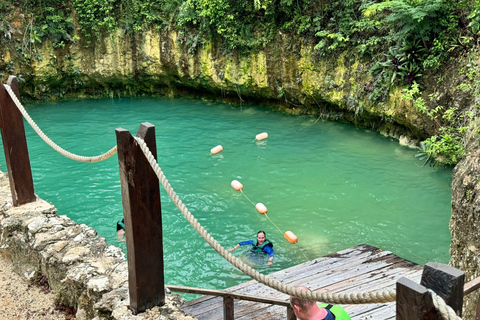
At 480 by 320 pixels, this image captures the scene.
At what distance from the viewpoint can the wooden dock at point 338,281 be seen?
5608 millimetres

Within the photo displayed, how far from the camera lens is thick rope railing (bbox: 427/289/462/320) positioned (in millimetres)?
1456

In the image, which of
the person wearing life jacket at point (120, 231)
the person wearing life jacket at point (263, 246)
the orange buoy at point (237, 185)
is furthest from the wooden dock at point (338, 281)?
the orange buoy at point (237, 185)

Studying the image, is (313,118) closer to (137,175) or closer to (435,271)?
(137,175)

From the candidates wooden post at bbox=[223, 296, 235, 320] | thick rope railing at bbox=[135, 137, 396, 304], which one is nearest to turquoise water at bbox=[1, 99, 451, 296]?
wooden post at bbox=[223, 296, 235, 320]

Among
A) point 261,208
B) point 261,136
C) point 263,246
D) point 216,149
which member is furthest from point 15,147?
point 261,136

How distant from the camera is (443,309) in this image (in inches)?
57.7

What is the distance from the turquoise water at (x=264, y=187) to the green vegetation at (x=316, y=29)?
1.52 m

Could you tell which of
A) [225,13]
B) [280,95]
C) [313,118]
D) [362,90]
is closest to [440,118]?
[362,90]

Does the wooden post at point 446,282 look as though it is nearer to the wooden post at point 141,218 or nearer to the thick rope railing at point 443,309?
the thick rope railing at point 443,309

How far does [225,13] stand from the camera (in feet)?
51.3

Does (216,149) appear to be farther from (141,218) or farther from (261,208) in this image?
(141,218)

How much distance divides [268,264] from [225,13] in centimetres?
1030

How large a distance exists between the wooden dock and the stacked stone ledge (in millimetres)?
2036

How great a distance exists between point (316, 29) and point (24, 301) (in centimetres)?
1236
